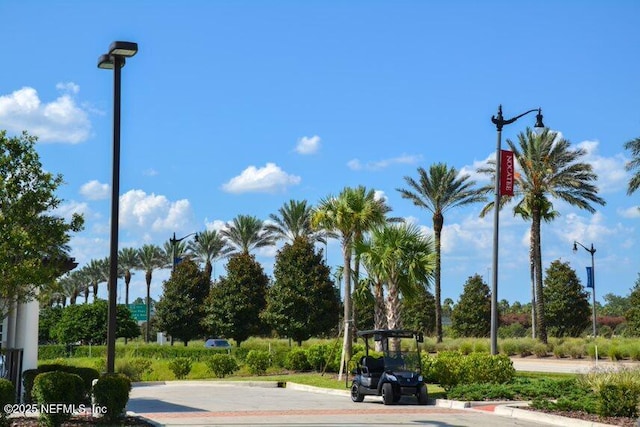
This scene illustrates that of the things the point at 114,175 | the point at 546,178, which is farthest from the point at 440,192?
the point at 114,175

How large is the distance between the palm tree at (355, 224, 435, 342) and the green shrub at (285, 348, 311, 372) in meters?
5.62

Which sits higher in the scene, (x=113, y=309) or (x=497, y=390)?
(x=113, y=309)

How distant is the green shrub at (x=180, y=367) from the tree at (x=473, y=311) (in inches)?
1536

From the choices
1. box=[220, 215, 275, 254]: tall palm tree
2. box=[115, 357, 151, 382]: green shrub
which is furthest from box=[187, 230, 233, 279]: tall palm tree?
box=[115, 357, 151, 382]: green shrub

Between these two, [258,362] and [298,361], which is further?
[258,362]

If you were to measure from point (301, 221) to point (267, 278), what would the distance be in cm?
544

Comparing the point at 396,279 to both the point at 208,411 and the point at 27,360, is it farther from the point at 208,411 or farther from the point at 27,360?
the point at 27,360

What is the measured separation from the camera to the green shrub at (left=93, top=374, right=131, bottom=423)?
1493 centimetres

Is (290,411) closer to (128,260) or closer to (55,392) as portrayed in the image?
(55,392)

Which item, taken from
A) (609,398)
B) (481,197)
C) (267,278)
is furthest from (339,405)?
(267,278)

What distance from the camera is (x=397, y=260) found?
97.6ft

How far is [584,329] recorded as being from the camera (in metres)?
68.8

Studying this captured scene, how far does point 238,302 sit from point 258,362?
2849 centimetres

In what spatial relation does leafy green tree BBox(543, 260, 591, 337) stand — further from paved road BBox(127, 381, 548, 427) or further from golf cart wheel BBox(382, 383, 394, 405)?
golf cart wheel BBox(382, 383, 394, 405)
